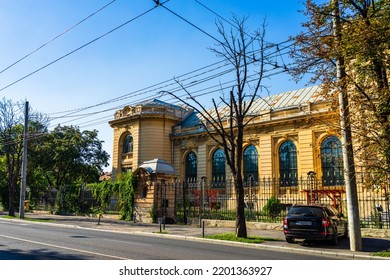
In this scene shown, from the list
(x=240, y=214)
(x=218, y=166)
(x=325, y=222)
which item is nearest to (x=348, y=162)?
(x=325, y=222)

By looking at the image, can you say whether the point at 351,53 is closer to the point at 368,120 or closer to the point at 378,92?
the point at 378,92

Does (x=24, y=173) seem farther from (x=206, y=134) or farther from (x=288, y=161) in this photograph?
(x=288, y=161)

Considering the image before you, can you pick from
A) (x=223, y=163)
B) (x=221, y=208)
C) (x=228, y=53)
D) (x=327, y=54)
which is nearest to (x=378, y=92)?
(x=327, y=54)

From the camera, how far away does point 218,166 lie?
37.6 metres

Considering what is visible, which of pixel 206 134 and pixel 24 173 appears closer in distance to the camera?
pixel 24 173

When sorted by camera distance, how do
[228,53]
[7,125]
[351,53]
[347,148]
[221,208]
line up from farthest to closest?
[7,125]
[221,208]
[228,53]
[347,148]
[351,53]

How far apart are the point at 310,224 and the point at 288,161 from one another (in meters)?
19.7

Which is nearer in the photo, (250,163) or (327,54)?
(327,54)

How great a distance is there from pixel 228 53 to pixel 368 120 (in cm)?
716

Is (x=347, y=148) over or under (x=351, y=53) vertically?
under

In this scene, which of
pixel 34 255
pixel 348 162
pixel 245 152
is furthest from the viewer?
pixel 245 152

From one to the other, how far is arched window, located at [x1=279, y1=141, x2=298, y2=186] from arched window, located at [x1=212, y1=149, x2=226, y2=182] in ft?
21.3

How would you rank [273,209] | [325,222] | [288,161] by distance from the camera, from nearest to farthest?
1. [325,222]
2. [273,209]
3. [288,161]

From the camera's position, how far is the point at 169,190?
944 inches
